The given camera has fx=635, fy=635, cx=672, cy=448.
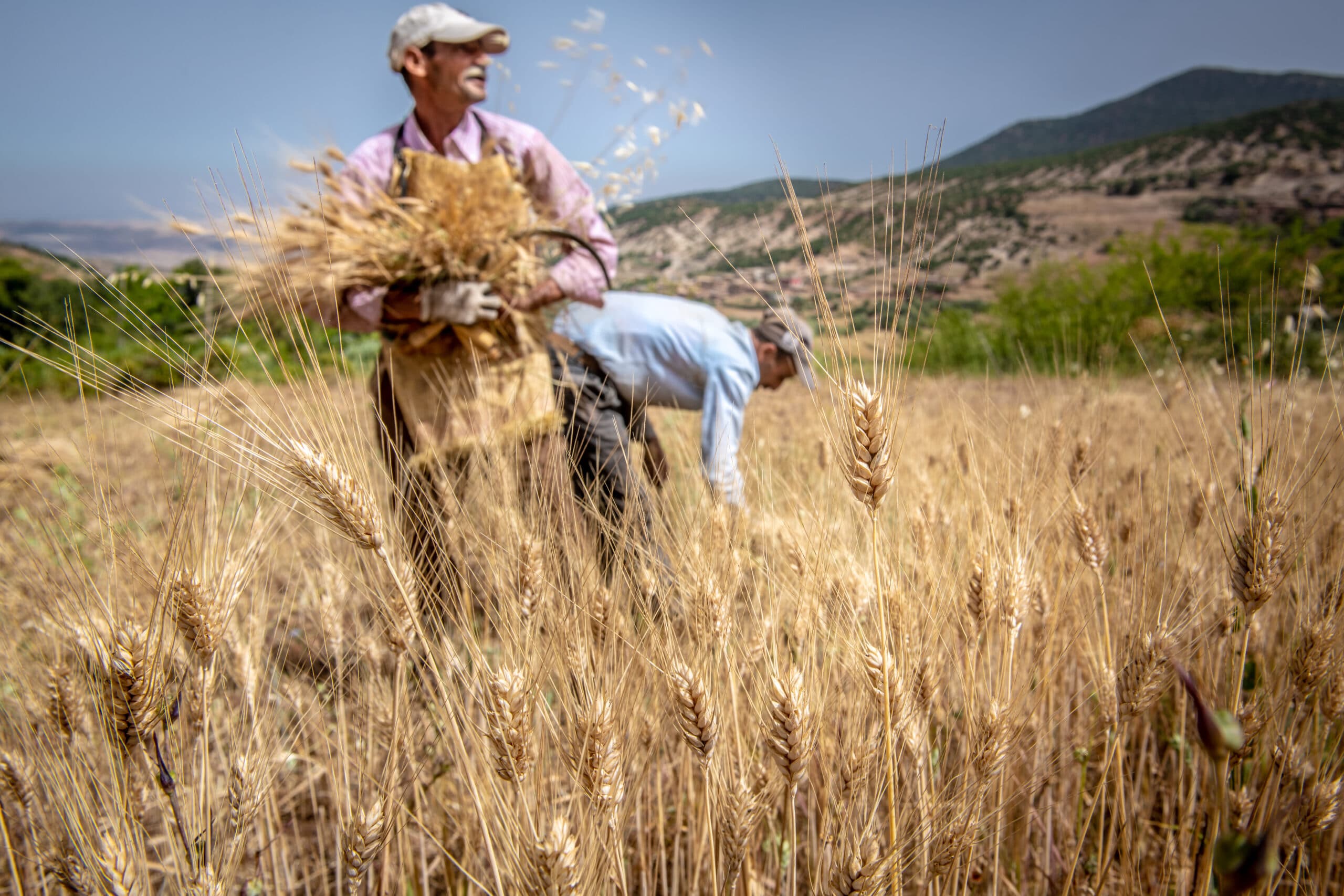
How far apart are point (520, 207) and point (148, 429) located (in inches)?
49.6

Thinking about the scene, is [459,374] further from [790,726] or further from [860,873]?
[860,873]

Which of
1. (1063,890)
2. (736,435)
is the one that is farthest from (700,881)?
(736,435)

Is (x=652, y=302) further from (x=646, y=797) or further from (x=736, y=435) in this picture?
(x=646, y=797)

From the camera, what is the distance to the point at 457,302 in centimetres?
165

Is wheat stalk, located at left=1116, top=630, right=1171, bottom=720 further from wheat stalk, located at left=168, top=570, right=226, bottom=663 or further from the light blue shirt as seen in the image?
the light blue shirt

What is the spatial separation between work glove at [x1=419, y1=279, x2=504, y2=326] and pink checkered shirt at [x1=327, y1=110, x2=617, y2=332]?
0.15 m

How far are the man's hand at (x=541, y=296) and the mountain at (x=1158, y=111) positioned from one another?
198ft

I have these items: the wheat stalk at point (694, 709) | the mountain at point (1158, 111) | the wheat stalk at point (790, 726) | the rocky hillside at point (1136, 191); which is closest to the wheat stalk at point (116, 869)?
the wheat stalk at point (694, 709)

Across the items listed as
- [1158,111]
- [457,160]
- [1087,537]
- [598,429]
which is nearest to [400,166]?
[457,160]

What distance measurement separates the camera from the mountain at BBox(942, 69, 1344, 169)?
184 feet

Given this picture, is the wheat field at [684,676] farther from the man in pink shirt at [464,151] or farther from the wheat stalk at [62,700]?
the man in pink shirt at [464,151]

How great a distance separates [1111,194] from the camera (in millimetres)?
29719

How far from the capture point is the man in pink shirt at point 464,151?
1703 millimetres

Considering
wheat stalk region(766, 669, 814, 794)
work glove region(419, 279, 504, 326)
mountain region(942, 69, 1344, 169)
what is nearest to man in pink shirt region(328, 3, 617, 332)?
Answer: work glove region(419, 279, 504, 326)
